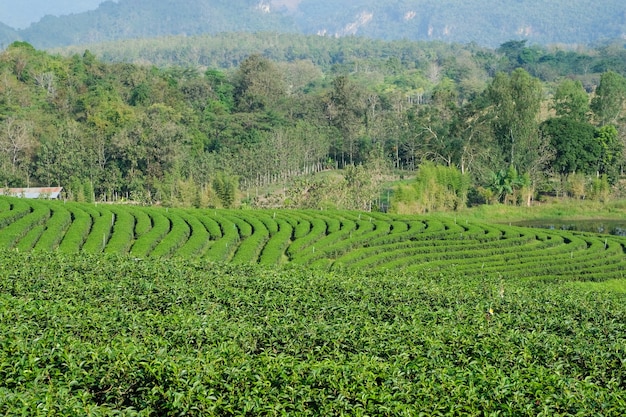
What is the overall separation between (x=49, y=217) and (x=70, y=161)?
28892 mm

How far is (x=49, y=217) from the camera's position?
44.1 m

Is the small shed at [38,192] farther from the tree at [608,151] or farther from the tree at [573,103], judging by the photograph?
the tree at [573,103]

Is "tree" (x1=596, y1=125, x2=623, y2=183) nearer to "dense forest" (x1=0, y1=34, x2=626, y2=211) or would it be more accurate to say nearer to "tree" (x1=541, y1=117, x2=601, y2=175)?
"dense forest" (x1=0, y1=34, x2=626, y2=211)

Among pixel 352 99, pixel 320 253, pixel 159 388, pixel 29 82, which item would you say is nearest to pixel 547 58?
pixel 352 99

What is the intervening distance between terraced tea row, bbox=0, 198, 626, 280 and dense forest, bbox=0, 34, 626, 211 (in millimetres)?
15326

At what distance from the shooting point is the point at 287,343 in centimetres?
1725

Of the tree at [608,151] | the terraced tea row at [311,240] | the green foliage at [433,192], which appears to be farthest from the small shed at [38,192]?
the tree at [608,151]

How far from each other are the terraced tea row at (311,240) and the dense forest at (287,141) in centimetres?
1533

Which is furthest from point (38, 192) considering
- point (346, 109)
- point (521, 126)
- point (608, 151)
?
point (608, 151)

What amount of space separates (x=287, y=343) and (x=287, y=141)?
2756 inches

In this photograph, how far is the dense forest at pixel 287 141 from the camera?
68.6 metres

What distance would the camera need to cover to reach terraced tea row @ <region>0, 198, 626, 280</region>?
38.1 m

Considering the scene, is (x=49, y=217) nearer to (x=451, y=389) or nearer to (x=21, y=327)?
(x=21, y=327)

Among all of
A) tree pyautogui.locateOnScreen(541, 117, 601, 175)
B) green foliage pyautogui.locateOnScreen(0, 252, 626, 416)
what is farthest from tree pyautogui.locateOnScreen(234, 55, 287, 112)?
green foliage pyautogui.locateOnScreen(0, 252, 626, 416)
